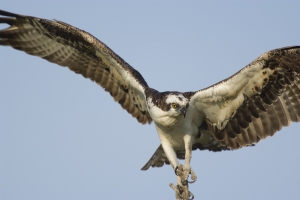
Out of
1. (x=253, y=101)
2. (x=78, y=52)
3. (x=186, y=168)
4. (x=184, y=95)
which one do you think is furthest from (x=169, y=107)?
(x=78, y=52)

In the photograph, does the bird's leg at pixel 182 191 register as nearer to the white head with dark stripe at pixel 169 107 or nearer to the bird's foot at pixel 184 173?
the bird's foot at pixel 184 173

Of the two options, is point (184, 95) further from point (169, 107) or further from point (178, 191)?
point (178, 191)

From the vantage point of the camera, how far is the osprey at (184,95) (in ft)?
32.9

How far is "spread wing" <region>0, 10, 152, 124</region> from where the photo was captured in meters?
11.4

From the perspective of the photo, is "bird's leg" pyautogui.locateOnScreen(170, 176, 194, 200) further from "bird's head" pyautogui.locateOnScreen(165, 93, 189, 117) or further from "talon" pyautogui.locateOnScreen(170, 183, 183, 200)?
"bird's head" pyautogui.locateOnScreen(165, 93, 189, 117)

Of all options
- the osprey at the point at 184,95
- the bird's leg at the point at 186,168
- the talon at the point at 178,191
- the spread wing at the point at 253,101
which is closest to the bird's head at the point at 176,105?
the osprey at the point at 184,95

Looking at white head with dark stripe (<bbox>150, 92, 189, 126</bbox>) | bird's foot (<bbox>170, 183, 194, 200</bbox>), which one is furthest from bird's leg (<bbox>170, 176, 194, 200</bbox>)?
white head with dark stripe (<bbox>150, 92, 189, 126</bbox>)

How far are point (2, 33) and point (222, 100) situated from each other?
4748mm

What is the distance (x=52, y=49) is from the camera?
11953 mm

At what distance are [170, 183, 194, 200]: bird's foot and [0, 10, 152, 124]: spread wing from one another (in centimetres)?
211

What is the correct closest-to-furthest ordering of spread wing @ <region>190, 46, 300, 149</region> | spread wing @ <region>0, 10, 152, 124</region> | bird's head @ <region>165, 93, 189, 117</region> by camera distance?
spread wing @ <region>190, 46, 300, 149</region>, bird's head @ <region>165, 93, 189, 117</region>, spread wing @ <region>0, 10, 152, 124</region>

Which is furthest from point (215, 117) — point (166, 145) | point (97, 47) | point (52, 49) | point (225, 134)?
point (52, 49)

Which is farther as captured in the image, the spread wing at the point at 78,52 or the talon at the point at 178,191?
the spread wing at the point at 78,52

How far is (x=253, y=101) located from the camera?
410 inches
